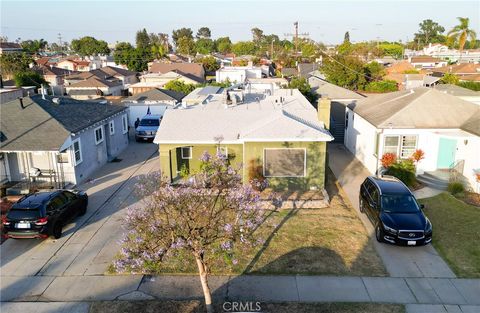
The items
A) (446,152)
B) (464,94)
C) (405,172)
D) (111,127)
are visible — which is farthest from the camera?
(464,94)

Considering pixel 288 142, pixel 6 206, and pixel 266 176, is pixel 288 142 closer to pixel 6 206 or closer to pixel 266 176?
pixel 266 176

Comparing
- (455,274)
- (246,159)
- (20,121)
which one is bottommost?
(455,274)

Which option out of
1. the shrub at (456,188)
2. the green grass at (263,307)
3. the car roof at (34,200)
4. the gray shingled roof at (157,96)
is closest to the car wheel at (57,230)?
the car roof at (34,200)

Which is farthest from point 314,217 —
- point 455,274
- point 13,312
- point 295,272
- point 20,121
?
point 20,121

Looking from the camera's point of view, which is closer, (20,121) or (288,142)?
(288,142)

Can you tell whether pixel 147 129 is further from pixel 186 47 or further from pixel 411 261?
pixel 186 47

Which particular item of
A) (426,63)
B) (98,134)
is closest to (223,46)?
(426,63)

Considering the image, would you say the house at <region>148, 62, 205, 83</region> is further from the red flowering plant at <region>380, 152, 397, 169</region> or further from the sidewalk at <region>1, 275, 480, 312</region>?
the sidewalk at <region>1, 275, 480, 312</region>
